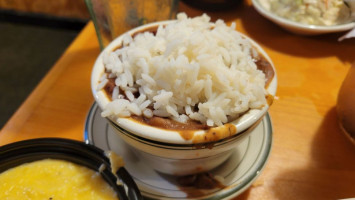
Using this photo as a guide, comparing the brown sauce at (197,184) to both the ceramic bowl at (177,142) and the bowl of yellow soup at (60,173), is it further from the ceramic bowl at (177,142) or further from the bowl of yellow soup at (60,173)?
the bowl of yellow soup at (60,173)

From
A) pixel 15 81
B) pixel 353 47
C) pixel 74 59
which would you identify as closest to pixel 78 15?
pixel 15 81

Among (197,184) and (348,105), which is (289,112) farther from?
(197,184)

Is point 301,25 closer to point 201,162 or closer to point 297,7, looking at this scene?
point 297,7

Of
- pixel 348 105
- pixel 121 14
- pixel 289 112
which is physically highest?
pixel 121 14

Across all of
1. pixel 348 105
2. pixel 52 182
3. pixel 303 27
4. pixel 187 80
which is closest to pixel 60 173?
pixel 52 182

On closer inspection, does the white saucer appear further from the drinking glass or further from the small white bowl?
the small white bowl

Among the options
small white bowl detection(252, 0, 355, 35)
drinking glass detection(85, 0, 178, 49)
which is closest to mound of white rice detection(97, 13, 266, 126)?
drinking glass detection(85, 0, 178, 49)
